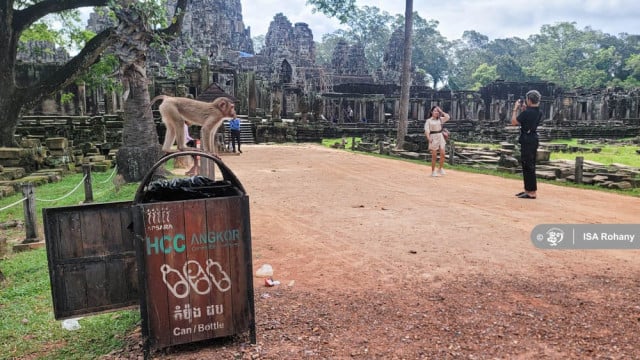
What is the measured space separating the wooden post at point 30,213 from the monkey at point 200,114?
1930 mm

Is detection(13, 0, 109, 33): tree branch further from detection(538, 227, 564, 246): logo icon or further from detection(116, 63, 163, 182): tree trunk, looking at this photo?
detection(538, 227, 564, 246): logo icon

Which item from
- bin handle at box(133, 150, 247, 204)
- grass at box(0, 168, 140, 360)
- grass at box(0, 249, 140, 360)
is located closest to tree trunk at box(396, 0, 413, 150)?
grass at box(0, 168, 140, 360)

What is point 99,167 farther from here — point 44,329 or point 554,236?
point 554,236

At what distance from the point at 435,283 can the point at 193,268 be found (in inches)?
84.6

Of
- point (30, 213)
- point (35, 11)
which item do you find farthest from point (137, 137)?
point (35, 11)

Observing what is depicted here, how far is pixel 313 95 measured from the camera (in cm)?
2966

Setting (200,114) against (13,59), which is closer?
(200,114)

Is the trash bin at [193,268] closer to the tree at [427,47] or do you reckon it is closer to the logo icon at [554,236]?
the logo icon at [554,236]

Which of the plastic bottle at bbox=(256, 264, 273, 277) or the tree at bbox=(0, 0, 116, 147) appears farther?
the tree at bbox=(0, 0, 116, 147)

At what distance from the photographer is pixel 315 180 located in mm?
10195

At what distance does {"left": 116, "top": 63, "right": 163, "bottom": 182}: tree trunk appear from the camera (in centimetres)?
962

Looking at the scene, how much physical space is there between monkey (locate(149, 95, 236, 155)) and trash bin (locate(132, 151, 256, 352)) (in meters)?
3.39

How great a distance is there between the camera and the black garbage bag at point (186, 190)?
3.08 m

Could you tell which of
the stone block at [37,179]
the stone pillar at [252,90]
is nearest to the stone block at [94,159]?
the stone block at [37,179]
